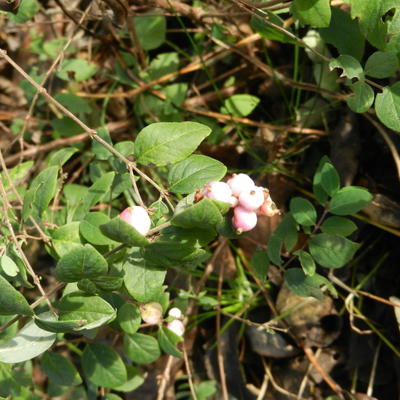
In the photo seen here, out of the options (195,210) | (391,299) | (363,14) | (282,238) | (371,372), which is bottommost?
(371,372)

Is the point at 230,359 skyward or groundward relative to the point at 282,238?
groundward

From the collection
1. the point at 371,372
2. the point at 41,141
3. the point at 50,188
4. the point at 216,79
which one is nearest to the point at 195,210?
the point at 50,188

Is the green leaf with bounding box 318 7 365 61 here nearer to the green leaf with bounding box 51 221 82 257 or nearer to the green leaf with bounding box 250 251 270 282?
the green leaf with bounding box 250 251 270 282

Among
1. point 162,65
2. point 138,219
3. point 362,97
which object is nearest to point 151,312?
point 138,219

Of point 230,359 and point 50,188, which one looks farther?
point 230,359

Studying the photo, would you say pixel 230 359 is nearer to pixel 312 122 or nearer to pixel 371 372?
pixel 371 372

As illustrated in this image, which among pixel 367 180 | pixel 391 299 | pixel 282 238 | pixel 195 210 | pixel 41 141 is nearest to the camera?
pixel 195 210

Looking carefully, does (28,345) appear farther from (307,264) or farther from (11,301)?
(307,264)
